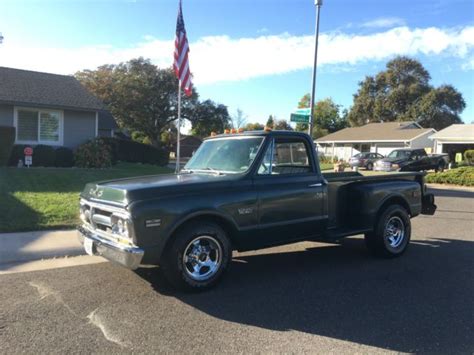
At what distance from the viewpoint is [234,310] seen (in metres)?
4.52

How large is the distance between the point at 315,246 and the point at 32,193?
7649 mm

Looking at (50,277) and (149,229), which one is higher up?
(149,229)

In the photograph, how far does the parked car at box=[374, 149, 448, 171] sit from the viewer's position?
28.2 metres

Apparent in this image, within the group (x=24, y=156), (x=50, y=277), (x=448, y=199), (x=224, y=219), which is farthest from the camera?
(x=24, y=156)

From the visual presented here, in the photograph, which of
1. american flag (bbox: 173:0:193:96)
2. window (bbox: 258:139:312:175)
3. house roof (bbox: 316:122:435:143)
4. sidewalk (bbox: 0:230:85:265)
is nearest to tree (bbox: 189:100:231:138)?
house roof (bbox: 316:122:435:143)

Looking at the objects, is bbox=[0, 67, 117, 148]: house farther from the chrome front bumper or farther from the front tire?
the front tire

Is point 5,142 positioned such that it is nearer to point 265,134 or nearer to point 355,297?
point 265,134

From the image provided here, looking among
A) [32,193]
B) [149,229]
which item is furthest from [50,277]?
[32,193]

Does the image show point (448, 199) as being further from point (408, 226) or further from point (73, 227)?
point (73, 227)

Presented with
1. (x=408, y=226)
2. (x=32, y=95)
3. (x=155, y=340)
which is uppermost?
(x=32, y=95)

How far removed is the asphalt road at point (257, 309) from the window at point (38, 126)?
14.7 m

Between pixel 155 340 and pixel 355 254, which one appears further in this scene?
pixel 355 254

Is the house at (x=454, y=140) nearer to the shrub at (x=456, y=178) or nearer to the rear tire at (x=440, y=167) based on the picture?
the rear tire at (x=440, y=167)

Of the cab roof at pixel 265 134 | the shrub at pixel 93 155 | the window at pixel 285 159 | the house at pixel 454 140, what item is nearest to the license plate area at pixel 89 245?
the window at pixel 285 159
